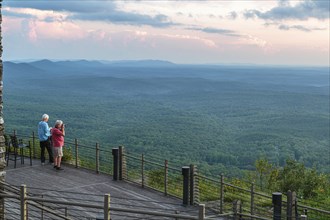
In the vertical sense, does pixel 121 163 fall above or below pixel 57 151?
below

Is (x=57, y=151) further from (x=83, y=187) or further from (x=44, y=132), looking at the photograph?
(x=83, y=187)

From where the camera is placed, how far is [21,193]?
8289 millimetres

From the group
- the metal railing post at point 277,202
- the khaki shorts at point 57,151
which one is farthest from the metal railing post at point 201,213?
the khaki shorts at point 57,151

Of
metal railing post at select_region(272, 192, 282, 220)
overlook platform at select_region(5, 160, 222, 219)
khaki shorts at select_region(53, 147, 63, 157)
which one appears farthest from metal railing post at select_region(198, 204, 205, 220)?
khaki shorts at select_region(53, 147, 63, 157)

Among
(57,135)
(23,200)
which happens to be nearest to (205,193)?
(57,135)

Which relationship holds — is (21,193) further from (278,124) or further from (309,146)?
(278,124)

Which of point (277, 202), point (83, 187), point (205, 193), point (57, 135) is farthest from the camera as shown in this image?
point (205, 193)

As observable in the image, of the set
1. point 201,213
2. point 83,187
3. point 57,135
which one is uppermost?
point 57,135

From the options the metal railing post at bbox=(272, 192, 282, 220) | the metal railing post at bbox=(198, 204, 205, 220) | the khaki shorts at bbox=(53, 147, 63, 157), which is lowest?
the metal railing post at bbox=(272, 192, 282, 220)

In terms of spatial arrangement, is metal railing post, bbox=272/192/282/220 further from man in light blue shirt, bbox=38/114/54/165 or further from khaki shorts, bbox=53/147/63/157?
man in light blue shirt, bbox=38/114/54/165

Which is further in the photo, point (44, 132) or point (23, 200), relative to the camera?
point (44, 132)

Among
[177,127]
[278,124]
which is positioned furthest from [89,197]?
[278,124]

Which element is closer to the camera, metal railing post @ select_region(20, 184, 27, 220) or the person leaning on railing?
metal railing post @ select_region(20, 184, 27, 220)

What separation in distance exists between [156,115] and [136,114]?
7.55 m
